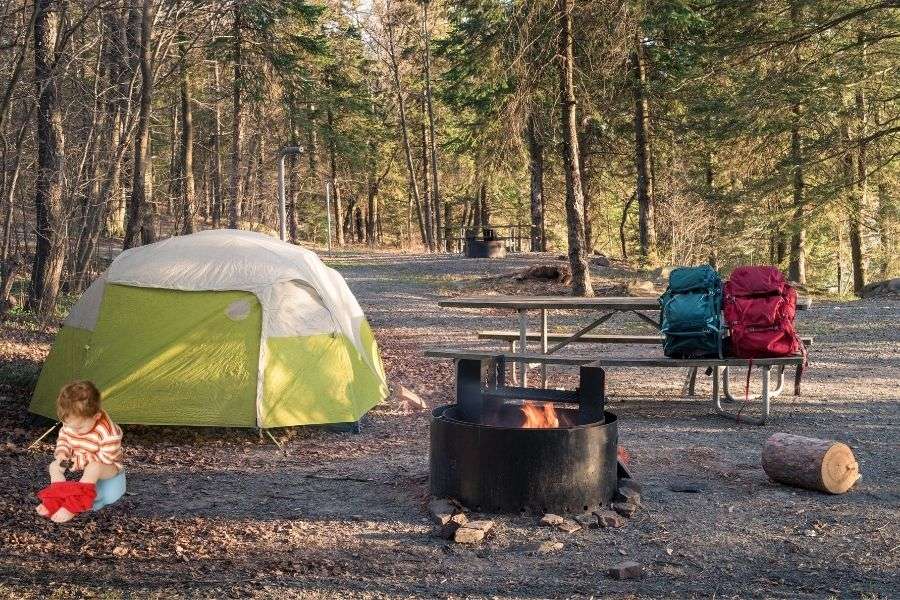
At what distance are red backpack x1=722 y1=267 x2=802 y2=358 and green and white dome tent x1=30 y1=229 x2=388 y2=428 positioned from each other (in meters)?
3.48

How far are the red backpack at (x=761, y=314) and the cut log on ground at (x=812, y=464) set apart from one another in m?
2.09

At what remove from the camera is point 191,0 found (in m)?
13.3

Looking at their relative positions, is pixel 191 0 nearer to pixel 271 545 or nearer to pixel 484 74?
pixel 484 74

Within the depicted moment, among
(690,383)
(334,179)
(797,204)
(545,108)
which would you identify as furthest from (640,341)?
(334,179)

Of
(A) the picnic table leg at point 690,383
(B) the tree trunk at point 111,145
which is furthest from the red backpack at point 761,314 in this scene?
(B) the tree trunk at point 111,145

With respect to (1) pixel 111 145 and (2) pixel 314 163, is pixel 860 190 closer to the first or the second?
(1) pixel 111 145

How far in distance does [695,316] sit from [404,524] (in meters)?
3.97

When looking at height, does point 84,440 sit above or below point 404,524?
above

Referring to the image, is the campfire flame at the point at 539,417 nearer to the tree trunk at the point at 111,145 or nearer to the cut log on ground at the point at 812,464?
the cut log on ground at the point at 812,464

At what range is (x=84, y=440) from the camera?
192 inches

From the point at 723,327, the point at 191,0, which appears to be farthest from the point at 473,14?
the point at 723,327

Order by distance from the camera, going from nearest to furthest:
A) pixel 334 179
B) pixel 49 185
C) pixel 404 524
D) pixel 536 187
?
pixel 404 524 → pixel 49 185 → pixel 536 187 → pixel 334 179

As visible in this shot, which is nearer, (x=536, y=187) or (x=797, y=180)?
(x=797, y=180)

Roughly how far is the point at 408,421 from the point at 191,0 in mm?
8058
